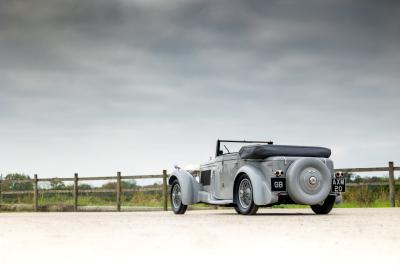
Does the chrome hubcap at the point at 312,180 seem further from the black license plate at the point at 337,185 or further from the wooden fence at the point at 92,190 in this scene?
the wooden fence at the point at 92,190

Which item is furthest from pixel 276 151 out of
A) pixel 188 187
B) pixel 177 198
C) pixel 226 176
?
pixel 177 198

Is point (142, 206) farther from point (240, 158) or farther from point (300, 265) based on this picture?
point (300, 265)

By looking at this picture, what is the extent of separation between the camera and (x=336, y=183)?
532 inches

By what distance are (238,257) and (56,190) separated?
2221 cm

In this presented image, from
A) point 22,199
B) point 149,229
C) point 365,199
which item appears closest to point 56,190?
point 22,199

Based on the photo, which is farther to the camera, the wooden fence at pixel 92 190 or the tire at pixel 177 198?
the wooden fence at pixel 92 190

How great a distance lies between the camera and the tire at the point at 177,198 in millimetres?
15222

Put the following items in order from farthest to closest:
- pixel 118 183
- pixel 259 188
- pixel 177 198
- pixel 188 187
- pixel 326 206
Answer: pixel 118 183, pixel 177 198, pixel 188 187, pixel 326 206, pixel 259 188

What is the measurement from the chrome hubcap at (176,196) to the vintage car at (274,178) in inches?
39.4

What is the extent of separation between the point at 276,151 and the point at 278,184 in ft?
2.41

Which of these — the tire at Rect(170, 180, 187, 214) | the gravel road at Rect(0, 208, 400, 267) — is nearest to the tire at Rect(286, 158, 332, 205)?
the gravel road at Rect(0, 208, 400, 267)

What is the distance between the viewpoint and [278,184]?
12.8m

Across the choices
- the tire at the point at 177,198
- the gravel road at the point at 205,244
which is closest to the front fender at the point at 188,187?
the tire at the point at 177,198

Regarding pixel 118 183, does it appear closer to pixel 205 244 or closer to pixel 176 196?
pixel 176 196
